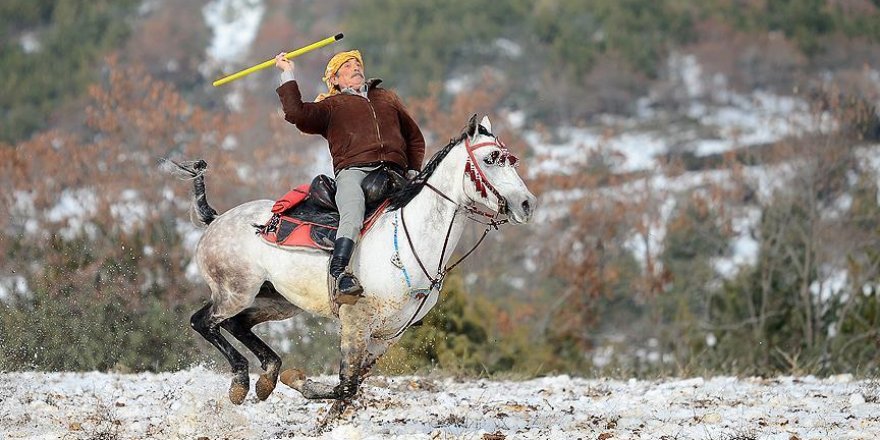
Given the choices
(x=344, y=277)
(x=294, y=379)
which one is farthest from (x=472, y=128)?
(x=294, y=379)

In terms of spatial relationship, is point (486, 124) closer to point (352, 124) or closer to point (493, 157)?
point (493, 157)

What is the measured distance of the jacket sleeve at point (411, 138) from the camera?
789 cm

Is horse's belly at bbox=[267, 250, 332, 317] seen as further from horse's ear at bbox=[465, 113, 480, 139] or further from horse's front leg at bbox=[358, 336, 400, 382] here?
horse's ear at bbox=[465, 113, 480, 139]

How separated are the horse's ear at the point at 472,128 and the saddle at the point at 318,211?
709 millimetres

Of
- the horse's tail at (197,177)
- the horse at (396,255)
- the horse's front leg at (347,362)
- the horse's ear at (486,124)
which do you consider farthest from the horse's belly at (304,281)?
the horse's ear at (486,124)

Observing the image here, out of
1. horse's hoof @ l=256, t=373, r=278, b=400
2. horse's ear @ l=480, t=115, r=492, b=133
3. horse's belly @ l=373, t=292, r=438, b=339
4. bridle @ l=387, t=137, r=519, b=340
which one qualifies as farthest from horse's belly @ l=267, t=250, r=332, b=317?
horse's ear @ l=480, t=115, r=492, b=133

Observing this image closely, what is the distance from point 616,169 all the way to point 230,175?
14187 mm

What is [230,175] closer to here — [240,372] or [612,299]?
[612,299]

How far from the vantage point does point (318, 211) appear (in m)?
7.66

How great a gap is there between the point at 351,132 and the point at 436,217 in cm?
86

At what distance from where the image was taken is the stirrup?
6.96 m

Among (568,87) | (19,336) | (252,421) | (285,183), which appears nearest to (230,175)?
(285,183)

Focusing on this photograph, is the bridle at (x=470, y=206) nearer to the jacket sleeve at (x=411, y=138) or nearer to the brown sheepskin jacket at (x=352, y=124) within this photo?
the brown sheepskin jacket at (x=352, y=124)

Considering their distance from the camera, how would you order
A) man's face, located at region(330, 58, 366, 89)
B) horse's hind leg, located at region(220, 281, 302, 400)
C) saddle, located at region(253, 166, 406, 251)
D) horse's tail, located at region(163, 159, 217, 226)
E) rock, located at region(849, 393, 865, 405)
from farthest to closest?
rock, located at region(849, 393, 865, 405), horse's tail, located at region(163, 159, 217, 226), horse's hind leg, located at region(220, 281, 302, 400), man's face, located at region(330, 58, 366, 89), saddle, located at region(253, 166, 406, 251)
